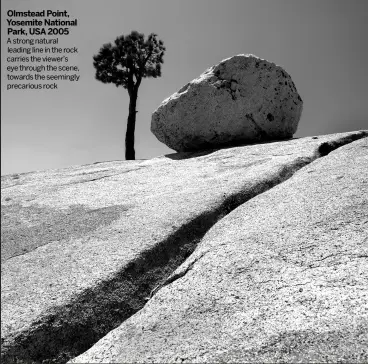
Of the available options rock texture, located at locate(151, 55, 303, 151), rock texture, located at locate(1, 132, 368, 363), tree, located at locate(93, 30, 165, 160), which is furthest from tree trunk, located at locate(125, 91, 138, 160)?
rock texture, located at locate(1, 132, 368, 363)

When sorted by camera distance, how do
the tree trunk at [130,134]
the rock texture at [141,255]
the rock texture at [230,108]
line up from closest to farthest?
the rock texture at [141,255] < the rock texture at [230,108] < the tree trunk at [130,134]

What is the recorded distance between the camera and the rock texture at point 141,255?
3.22 metres

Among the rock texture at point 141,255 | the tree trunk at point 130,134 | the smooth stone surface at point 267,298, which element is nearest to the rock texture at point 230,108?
the rock texture at point 141,255

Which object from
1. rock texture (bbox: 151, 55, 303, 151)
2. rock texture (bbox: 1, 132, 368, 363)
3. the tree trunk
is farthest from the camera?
the tree trunk

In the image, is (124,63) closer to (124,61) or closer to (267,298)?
(124,61)

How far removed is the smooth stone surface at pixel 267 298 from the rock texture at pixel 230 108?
598cm

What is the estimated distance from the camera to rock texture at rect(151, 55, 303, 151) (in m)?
10.4

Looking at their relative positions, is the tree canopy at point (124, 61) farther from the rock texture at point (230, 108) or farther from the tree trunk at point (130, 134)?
the rock texture at point (230, 108)

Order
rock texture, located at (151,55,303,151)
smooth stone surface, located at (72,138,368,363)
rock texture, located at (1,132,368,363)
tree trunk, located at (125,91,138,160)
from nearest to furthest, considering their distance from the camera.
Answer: smooth stone surface, located at (72,138,368,363) < rock texture, located at (1,132,368,363) < rock texture, located at (151,55,303,151) < tree trunk, located at (125,91,138,160)

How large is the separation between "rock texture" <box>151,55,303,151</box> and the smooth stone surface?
19.6ft

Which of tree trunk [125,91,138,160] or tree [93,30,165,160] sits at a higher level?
tree [93,30,165,160]

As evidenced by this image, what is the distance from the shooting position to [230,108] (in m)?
10.4

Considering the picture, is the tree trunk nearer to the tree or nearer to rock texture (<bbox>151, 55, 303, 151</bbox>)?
the tree

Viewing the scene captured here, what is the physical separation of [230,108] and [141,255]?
716 centimetres
